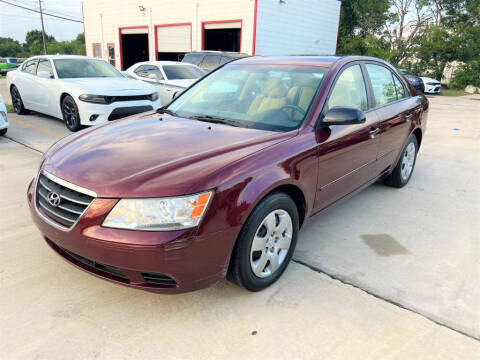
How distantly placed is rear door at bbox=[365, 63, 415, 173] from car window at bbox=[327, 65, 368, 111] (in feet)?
0.76

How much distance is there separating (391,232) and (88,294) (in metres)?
2.77

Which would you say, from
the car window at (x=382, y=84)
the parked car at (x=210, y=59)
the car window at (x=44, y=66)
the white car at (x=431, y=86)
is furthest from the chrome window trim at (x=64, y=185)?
the white car at (x=431, y=86)

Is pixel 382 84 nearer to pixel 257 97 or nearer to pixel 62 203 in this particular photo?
pixel 257 97

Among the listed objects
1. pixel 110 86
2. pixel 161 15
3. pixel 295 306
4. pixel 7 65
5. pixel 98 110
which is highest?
pixel 161 15

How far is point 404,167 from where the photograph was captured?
16.4ft

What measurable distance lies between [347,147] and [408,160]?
2.14 metres

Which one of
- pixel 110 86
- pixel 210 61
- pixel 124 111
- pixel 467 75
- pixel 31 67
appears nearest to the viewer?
pixel 124 111

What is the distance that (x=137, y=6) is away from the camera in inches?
883

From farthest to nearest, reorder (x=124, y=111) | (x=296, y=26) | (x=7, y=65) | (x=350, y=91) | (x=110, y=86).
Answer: (x=7, y=65)
(x=296, y=26)
(x=110, y=86)
(x=124, y=111)
(x=350, y=91)

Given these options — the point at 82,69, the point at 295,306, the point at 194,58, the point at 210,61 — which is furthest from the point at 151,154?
the point at 194,58

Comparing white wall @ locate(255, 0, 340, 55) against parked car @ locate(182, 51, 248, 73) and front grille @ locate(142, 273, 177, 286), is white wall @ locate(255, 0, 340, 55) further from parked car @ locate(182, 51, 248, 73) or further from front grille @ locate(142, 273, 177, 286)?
front grille @ locate(142, 273, 177, 286)

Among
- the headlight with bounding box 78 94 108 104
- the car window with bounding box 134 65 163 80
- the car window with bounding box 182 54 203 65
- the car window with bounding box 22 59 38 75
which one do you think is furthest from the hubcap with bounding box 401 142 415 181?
the car window with bounding box 182 54 203 65

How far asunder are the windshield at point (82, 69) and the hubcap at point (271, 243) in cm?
687

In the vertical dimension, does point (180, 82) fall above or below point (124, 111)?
above
